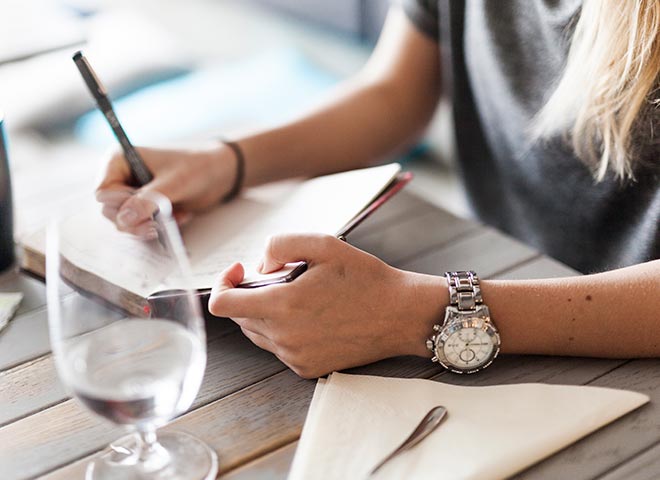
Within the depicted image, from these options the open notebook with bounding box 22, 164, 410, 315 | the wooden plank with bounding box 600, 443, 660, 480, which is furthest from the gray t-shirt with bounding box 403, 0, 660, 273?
the wooden plank with bounding box 600, 443, 660, 480

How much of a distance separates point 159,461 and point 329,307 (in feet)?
0.67

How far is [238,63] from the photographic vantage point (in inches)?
97.8

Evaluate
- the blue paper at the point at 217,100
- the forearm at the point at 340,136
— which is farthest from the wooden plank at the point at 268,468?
the blue paper at the point at 217,100

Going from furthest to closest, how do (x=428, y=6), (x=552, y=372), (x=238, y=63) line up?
(x=238, y=63) < (x=428, y=6) < (x=552, y=372)

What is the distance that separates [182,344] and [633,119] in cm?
58

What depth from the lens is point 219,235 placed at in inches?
37.4

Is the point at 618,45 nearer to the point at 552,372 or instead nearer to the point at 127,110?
the point at 552,372

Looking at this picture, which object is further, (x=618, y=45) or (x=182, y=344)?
(x=618, y=45)

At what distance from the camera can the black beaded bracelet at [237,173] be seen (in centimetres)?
105

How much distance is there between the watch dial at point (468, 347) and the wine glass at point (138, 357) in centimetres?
23

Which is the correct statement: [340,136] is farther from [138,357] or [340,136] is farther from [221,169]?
[138,357]

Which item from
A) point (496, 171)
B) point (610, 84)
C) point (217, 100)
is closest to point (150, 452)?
point (610, 84)

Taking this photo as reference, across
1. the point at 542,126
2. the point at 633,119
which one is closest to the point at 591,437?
the point at 633,119

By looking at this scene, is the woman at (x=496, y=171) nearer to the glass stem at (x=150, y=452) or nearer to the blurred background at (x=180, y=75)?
the glass stem at (x=150, y=452)
